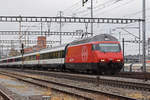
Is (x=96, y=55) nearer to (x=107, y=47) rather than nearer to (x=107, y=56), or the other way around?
(x=107, y=56)

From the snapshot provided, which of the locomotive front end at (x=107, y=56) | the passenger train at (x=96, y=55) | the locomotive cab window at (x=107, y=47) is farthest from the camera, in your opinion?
the locomotive cab window at (x=107, y=47)

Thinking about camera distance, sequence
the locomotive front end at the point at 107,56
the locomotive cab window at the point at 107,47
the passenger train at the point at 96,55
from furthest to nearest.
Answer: the locomotive cab window at the point at 107,47 → the passenger train at the point at 96,55 → the locomotive front end at the point at 107,56

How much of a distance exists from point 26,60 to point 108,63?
117ft

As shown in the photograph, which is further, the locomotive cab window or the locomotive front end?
the locomotive cab window

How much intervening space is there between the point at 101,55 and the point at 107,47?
1.15 m

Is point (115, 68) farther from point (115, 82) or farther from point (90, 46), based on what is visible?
point (115, 82)

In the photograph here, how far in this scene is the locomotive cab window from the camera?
24.8 meters

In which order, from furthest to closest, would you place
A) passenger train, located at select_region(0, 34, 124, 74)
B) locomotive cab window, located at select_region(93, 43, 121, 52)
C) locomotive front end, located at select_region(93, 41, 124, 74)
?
locomotive cab window, located at select_region(93, 43, 121, 52) → passenger train, located at select_region(0, 34, 124, 74) → locomotive front end, located at select_region(93, 41, 124, 74)

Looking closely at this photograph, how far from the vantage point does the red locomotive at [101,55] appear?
24.3 m

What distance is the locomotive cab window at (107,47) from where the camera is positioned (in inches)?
975

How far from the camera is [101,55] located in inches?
958

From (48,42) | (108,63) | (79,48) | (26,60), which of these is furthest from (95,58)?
(48,42)

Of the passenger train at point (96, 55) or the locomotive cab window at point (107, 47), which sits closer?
the passenger train at point (96, 55)

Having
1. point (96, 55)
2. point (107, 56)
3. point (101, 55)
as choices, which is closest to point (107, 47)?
point (107, 56)
